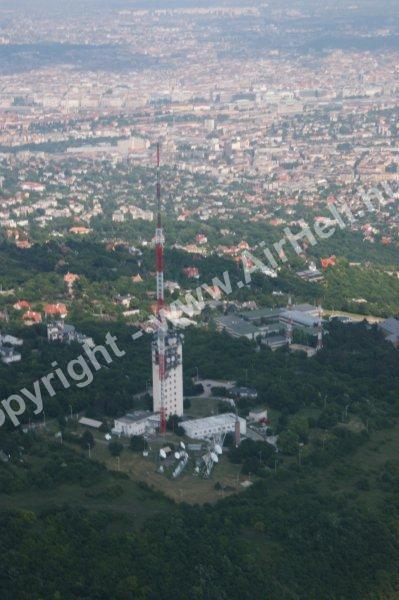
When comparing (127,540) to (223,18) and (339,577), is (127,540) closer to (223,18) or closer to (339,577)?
(339,577)

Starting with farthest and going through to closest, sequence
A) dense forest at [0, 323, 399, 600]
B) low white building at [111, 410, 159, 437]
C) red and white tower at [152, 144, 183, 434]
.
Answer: red and white tower at [152, 144, 183, 434] < low white building at [111, 410, 159, 437] < dense forest at [0, 323, 399, 600]

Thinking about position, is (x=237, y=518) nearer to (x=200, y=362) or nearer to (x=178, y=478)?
(x=178, y=478)

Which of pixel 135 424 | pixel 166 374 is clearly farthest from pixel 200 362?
pixel 135 424

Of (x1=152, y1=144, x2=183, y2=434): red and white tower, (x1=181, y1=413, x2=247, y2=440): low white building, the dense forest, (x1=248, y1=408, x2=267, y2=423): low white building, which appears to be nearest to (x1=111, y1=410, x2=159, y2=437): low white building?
(x1=152, y1=144, x2=183, y2=434): red and white tower

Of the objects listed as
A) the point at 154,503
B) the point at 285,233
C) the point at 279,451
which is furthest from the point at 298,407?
the point at 285,233

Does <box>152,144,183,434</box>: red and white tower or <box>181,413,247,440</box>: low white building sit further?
<box>152,144,183,434</box>: red and white tower

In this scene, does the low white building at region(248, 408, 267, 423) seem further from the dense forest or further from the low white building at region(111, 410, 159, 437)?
the low white building at region(111, 410, 159, 437)
